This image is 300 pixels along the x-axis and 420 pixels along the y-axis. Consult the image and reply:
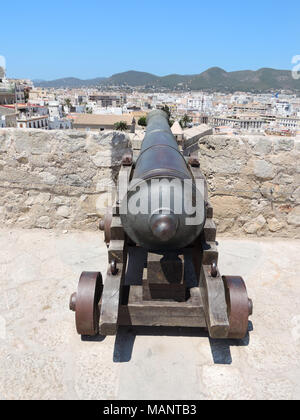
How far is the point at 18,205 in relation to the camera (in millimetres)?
3809

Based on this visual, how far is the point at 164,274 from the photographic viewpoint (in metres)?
2.10

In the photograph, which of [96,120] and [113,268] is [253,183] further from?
[96,120]

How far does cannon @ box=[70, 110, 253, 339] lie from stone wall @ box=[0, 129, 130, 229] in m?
1.35

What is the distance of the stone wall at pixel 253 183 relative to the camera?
3596 mm

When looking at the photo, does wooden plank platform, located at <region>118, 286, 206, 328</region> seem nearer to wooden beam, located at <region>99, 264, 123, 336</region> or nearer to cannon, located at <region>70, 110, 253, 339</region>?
cannon, located at <region>70, 110, 253, 339</region>

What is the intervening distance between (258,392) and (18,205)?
3.02 metres

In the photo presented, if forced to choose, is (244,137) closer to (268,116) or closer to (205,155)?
(205,155)

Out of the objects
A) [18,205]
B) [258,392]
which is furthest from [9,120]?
[258,392]

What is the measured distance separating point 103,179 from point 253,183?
1639mm

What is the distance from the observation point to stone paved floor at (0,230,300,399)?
1865mm

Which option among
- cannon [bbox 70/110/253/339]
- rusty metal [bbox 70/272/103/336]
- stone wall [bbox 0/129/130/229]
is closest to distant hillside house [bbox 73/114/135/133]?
stone wall [bbox 0/129/130/229]

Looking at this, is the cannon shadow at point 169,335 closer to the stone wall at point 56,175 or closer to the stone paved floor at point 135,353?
the stone paved floor at point 135,353

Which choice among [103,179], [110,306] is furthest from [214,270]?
[103,179]

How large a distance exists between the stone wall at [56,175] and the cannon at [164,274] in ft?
4.43
